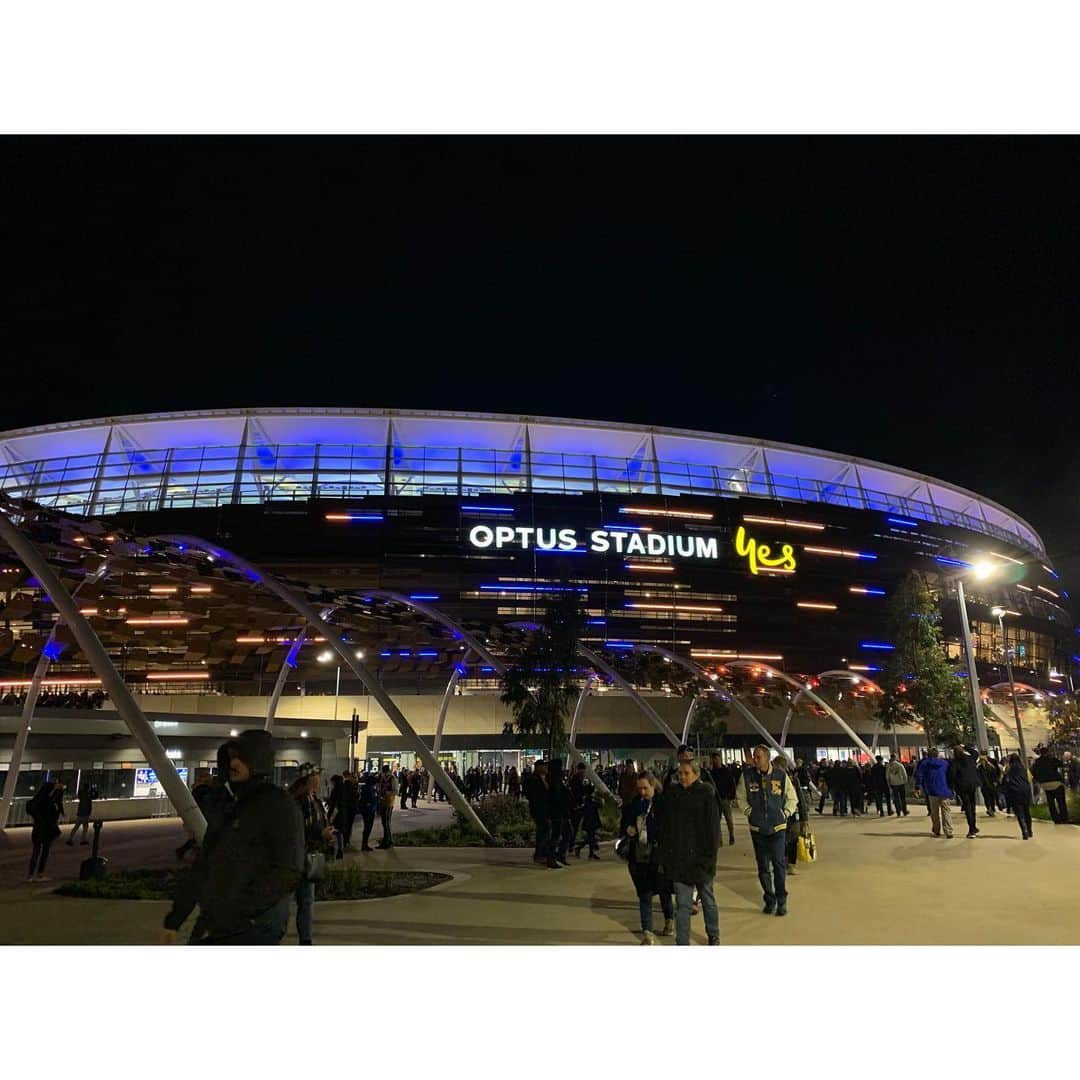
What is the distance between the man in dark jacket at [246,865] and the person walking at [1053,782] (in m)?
17.5

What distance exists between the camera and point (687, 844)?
247 inches

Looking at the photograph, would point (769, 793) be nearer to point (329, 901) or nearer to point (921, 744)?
point (329, 901)

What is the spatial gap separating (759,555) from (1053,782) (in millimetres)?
41782

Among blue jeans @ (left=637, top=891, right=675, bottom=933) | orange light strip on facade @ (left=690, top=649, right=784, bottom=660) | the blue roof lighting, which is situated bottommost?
blue jeans @ (left=637, top=891, right=675, bottom=933)

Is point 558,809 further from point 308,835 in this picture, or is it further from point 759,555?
point 759,555

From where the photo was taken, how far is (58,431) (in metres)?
58.8

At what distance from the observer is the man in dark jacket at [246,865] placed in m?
3.85

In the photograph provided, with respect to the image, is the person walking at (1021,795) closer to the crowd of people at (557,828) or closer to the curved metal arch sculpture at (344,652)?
the crowd of people at (557,828)

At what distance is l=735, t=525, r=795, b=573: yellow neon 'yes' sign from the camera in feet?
189

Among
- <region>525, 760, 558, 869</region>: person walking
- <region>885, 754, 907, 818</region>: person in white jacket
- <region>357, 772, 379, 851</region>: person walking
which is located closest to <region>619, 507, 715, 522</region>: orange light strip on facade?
<region>885, 754, 907, 818</region>: person in white jacket

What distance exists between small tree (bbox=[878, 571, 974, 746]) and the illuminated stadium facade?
15.9 metres

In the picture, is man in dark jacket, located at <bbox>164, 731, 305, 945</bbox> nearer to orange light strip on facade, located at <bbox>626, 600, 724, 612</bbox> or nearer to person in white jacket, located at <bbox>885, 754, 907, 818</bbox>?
person in white jacket, located at <bbox>885, 754, 907, 818</bbox>

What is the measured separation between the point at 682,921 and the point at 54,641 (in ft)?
49.3

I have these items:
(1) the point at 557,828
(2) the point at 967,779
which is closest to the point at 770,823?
(1) the point at 557,828
